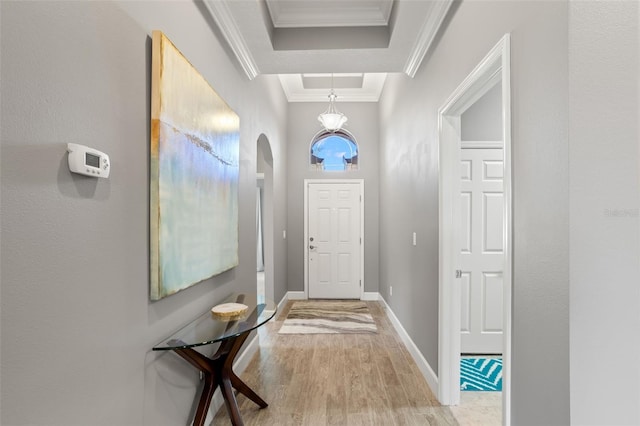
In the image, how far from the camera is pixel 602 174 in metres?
1.07

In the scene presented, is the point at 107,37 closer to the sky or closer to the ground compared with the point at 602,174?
closer to the sky

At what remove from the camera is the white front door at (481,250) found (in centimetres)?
305

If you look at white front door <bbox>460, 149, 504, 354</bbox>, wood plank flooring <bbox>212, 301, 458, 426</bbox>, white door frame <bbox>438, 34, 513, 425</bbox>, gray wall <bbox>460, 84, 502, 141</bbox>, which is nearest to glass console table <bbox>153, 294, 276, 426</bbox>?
wood plank flooring <bbox>212, 301, 458, 426</bbox>

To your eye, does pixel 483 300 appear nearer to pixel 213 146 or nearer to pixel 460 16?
pixel 460 16

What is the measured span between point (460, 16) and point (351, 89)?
10.9 ft

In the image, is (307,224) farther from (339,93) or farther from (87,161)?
(87,161)

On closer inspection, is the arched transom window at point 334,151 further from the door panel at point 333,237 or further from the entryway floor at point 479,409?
the entryway floor at point 479,409

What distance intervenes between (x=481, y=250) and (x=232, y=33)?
2.75 metres

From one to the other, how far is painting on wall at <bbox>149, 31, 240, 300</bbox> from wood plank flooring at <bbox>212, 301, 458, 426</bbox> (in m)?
1.05

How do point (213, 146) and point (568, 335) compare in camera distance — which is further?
point (213, 146)

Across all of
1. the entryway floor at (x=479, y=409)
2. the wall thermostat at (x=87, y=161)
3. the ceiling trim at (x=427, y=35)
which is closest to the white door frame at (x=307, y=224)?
the ceiling trim at (x=427, y=35)

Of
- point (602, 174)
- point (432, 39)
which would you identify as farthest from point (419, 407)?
point (432, 39)

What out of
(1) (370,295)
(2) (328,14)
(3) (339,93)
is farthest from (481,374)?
(3) (339,93)

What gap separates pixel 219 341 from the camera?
5.08ft
